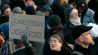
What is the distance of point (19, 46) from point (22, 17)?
1.69 ft

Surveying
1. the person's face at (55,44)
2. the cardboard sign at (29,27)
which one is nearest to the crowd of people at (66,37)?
the person's face at (55,44)

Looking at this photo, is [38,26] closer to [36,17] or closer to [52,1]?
→ [36,17]

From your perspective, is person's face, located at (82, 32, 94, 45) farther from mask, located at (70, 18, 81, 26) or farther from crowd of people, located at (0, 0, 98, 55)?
mask, located at (70, 18, 81, 26)

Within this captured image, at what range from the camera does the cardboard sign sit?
295 inches

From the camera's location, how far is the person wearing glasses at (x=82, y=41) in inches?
256

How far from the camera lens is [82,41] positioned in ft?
21.6

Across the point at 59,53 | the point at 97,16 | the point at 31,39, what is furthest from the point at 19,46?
the point at 97,16

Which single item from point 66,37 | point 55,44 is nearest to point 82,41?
point 55,44

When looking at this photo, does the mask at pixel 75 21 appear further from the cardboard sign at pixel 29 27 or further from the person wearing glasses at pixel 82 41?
the person wearing glasses at pixel 82 41

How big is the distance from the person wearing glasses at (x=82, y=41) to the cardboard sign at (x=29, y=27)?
0.98m

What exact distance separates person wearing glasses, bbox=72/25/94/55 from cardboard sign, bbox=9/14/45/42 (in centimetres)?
98

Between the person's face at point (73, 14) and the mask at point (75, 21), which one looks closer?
the mask at point (75, 21)

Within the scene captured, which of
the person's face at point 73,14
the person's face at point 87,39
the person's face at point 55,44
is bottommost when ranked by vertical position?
the person's face at point 55,44

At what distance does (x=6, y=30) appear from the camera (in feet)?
29.8
